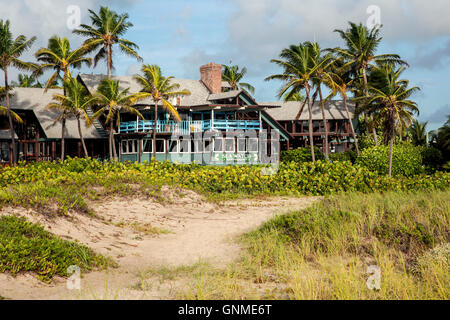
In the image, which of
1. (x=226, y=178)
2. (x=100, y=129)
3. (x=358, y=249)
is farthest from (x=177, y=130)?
(x=358, y=249)

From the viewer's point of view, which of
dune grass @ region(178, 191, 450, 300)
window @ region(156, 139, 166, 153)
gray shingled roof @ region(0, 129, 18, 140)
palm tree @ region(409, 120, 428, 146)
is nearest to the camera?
dune grass @ region(178, 191, 450, 300)

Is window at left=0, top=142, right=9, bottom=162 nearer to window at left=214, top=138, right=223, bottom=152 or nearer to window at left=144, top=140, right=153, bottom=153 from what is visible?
window at left=144, top=140, right=153, bottom=153

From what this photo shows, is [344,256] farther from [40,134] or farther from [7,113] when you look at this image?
[40,134]

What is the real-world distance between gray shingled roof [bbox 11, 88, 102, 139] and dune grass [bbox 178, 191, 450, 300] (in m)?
33.4

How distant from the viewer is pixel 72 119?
43.3m

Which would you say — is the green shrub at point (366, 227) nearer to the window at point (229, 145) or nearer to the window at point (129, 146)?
the window at point (229, 145)

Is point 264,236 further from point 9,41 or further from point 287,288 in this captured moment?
point 9,41

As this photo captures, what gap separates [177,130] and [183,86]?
22.3ft

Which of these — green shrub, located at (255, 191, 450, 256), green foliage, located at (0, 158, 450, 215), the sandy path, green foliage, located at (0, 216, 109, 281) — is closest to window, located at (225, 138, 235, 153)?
green foliage, located at (0, 158, 450, 215)

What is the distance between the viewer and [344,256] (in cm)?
883

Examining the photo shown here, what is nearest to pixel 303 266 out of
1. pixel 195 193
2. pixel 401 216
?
pixel 401 216

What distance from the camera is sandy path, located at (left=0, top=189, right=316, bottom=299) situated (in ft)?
23.2

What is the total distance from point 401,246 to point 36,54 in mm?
38072

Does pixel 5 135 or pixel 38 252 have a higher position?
pixel 5 135
